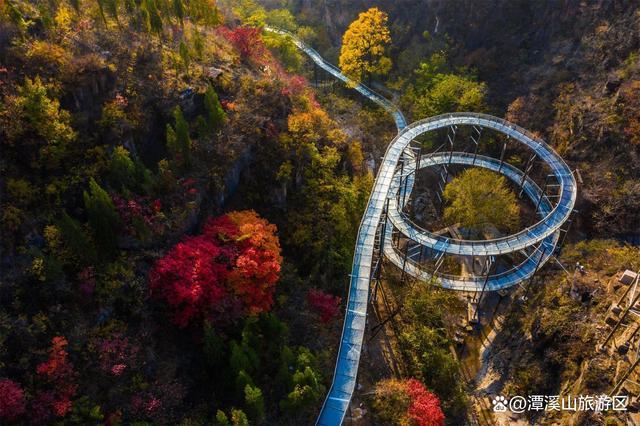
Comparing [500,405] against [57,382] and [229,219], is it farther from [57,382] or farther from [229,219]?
[57,382]

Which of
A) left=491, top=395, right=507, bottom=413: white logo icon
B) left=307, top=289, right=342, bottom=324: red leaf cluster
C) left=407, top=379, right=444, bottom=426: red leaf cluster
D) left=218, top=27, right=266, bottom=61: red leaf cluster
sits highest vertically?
left=218, top=27, right=266, bottom=61: red leaf cluster

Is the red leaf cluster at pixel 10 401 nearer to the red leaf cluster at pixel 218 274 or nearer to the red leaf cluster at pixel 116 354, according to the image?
the red leaf cluster at pixel 116 354

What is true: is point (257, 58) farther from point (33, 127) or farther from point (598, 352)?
point (598, 352)

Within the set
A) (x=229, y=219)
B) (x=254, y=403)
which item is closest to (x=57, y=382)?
(x=254, y=403)

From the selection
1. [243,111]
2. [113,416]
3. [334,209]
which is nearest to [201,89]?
[243,111]

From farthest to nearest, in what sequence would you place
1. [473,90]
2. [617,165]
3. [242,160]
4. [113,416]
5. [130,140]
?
[473,90]
[617,165]
[242,160]
[130,140]
[113,416]

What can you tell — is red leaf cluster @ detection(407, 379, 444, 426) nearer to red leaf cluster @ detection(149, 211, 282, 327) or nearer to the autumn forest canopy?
the autumn forest canopy

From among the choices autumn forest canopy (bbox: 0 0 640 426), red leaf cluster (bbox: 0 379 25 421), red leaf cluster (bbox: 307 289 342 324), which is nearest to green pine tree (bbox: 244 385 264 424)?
autumn forest canopy (bbox: 0 0 640 426)
